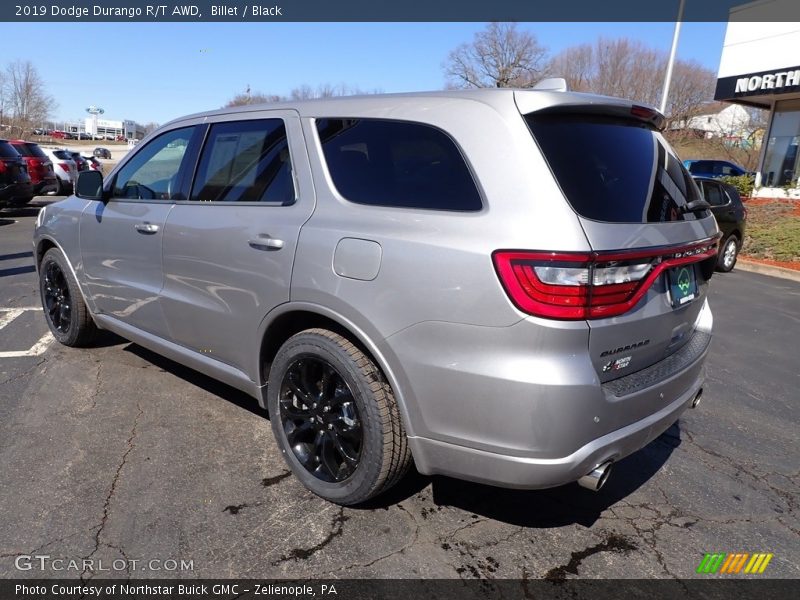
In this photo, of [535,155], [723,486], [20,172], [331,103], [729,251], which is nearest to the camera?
[535,155]

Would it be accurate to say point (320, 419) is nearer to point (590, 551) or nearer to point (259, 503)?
point (259, 503)

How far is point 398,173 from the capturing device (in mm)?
2586

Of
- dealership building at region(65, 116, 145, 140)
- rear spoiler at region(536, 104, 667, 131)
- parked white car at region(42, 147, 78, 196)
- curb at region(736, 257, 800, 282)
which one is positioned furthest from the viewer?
dealership building at region(65, 116, 145, 140)

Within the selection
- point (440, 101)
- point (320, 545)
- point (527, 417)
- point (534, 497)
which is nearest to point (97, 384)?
point (320, 545)

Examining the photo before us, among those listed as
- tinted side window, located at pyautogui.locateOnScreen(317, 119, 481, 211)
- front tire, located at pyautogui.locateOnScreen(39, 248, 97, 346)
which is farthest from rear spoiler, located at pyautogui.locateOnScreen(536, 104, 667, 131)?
front tire, located at pyautogui.locateOnScreen(39, 248, 97, 346)

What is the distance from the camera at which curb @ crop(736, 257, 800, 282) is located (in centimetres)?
1095

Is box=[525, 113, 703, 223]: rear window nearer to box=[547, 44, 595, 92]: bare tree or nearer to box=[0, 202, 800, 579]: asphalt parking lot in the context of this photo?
box=[0, 202, 800, 579]: asphalt parking lot

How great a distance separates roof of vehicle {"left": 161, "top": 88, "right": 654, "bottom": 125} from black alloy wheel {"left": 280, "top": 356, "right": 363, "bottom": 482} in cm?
122

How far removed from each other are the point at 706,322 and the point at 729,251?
9056 mm

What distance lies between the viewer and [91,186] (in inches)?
165

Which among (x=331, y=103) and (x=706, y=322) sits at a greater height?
(x=331, y=103)

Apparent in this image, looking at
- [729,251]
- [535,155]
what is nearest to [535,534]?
[535,155]

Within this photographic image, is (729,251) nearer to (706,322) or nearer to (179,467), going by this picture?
(706,322)

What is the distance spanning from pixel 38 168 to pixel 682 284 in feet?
54.1
